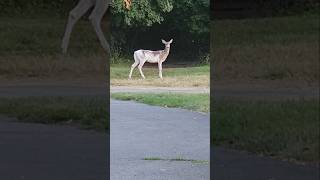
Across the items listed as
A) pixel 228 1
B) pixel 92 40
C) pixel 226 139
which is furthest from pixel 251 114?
pixel 92 40

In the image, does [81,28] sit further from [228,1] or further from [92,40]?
[228,1]

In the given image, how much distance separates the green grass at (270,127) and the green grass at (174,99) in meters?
1.19

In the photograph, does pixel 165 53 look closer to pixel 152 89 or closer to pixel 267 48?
pixel 152 89

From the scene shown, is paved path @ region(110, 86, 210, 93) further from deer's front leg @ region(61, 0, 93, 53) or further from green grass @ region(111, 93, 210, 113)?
deer's front leg @ region(61, 0, 93, 53)

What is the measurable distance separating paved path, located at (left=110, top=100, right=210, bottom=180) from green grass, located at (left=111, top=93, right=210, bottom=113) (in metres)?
0.09

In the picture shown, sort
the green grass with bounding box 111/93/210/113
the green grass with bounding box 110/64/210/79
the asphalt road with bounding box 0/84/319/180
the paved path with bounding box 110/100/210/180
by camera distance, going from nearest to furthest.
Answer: the asphalt road with bounding box 0/84/319/180 < the green grass with bounding box 110/64/210/79 < the paved path with bounding box 110/100/210/180 < the green grass with bounding box 111/93/210/113

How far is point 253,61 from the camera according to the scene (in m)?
→ 5.77

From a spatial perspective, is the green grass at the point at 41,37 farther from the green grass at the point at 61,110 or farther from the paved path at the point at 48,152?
the paved path at the point at 48,152

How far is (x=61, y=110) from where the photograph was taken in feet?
20.4

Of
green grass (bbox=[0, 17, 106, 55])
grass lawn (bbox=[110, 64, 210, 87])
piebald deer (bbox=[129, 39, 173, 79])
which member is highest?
green grass (bbox=[0, 17, 106, 55])

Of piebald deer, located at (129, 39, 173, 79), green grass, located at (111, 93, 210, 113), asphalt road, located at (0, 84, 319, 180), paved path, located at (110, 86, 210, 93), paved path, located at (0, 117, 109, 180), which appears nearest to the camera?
asphalt road, located at (0, 84, 319, 180)

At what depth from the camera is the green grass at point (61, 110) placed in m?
6.14

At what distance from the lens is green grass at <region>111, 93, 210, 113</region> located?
712cm

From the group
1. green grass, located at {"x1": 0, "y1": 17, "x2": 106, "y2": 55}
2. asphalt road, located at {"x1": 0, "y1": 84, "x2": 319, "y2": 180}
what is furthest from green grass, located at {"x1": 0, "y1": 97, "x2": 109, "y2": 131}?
green grass, located at {"x1": 0, "y1": 17, "x2": 106, "y2": 55}
